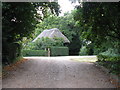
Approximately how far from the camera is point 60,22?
3575cm

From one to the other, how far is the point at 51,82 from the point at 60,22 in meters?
29.7

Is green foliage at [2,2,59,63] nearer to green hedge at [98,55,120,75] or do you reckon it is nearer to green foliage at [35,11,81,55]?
green hedge at [98,55,120,75]

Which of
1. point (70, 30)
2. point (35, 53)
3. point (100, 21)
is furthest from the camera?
point (70, 30)

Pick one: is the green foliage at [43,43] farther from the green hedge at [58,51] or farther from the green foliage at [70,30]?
the green foliage at [70,30]

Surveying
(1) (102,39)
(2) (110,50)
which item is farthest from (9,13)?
(2) (110,50)

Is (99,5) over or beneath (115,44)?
over

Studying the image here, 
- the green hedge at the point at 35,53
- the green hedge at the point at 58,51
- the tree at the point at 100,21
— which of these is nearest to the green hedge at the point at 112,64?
the tree at the point at 100,21

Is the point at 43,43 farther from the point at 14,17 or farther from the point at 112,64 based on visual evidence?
the point at 112,64

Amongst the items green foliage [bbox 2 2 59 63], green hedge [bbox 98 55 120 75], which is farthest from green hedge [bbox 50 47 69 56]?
green hedge [bbox 98 55 120 75]

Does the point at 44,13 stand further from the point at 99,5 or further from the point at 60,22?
the point at 60,22

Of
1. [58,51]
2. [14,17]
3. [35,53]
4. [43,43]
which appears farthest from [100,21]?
[43,43]

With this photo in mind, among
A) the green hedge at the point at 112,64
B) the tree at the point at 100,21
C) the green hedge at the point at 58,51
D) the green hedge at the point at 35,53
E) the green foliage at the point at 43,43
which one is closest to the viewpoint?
the green hedge at the point at 112,64

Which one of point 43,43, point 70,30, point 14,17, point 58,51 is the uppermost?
point 70,30

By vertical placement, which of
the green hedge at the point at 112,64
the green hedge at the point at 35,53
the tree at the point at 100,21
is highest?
the tree at the point at 100,21
